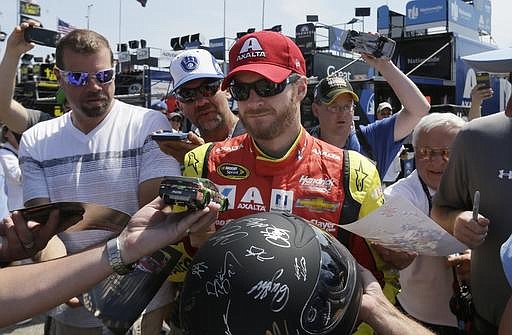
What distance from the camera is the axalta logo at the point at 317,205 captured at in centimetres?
176

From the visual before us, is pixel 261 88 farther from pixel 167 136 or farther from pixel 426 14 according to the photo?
pixel 426 14

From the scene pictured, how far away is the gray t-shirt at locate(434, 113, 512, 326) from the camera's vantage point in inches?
82.0

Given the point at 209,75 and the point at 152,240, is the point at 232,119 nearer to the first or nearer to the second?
the point at 209,75

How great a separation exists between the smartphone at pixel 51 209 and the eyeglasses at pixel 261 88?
0.71 metres

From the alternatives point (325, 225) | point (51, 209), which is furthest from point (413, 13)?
point (51, 209)

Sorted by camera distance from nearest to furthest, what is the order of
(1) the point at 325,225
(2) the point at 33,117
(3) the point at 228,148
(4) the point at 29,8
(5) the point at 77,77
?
(1) the point at 325,225
(3) the point at 228,148
(5) the point at 77,77
(2) the point at 33,117
(4) the point at 29,8

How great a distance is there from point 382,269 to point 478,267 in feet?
2.06

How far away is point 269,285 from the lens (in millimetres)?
1227

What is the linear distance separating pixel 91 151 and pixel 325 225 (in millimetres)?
1166

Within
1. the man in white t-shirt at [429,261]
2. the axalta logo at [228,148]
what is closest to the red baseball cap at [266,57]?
the axalta logo at [228,148]

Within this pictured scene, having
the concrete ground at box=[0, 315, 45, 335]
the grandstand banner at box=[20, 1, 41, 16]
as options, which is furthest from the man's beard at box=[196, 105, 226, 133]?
the grandstand banner at box=[20, 1, 41, 16]

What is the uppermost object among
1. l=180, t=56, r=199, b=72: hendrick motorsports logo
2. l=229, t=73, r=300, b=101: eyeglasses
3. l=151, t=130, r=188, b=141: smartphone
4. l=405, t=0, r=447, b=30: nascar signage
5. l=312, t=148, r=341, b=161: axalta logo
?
l=405, t=0, r=447, b=30: nascar signage

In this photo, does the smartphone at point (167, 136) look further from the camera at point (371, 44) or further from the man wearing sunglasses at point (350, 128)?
the man wearing sunglasses at point (350, 128)

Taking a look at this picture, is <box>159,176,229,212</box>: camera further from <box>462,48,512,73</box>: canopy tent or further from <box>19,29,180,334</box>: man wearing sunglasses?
<box>462,48,512,73</box>: canopy tent
